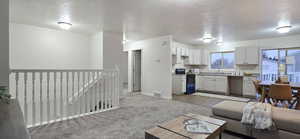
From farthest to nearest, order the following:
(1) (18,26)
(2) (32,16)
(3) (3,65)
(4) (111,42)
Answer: (4) (111,42), (1) (18,26), (2) (32,16), (3) (3,65)

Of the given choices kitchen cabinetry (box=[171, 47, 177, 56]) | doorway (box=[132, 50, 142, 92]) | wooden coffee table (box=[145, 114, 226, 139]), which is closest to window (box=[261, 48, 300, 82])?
kitchen cabinetry (box=[171, 47, 177, 56])

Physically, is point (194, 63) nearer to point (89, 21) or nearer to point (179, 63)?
point (179, 63)

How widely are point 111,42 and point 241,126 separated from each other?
435 cm

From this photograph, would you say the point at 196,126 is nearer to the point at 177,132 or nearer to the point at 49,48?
the point at 177,132

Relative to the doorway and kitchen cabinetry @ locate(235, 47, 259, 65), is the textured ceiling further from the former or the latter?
the doorway

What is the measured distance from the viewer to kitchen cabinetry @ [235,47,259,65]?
5617mm

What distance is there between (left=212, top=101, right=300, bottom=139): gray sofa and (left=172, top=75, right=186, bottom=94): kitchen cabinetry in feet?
11.0

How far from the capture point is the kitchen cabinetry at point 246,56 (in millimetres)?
5617

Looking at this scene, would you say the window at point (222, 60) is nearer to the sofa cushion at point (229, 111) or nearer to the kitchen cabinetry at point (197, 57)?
the kitchen cabinetry at point (197, 57)

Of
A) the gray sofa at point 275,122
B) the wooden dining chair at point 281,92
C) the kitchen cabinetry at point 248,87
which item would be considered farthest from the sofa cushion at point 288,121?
the kitchen cabinetry at point 248,87

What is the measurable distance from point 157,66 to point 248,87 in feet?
11.9

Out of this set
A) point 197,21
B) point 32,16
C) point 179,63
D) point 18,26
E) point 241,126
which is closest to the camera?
point 241,126

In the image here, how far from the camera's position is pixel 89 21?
3746 mm

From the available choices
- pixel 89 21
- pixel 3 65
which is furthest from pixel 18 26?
pixel 3 65
